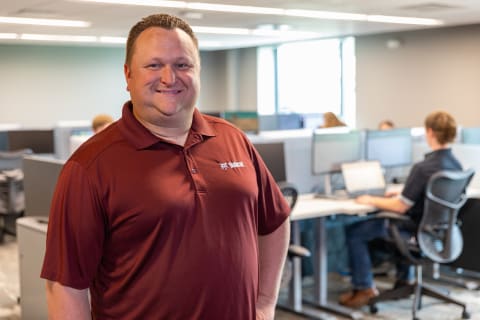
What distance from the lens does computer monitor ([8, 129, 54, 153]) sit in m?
7.00

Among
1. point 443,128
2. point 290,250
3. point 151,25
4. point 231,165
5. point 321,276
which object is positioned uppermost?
point 151,25

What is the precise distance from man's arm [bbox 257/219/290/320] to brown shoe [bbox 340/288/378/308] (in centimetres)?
286

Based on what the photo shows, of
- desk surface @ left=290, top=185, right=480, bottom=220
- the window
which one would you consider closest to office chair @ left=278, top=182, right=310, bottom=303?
desk surface @ left=290, top=185, right=480, bottom=220

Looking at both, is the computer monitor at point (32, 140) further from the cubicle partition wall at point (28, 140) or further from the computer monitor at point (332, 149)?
the computer monitor at point (332, 149)

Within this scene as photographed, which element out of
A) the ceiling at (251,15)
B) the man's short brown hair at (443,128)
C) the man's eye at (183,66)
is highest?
the ceiling at (251,15)

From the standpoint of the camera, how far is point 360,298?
4355 millimetres

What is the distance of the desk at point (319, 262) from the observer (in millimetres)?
4180

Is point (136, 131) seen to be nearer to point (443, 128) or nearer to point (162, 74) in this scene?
point (162, 74)

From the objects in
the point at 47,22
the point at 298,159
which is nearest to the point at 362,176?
the point at 298,159

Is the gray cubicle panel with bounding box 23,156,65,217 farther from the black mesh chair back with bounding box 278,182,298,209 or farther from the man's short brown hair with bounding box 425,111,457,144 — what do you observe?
the man's short brown hair with bounding box 425,111,457,144

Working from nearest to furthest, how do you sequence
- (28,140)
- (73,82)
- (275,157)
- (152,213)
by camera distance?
1. (152,213)
2. (275,157)
3. (28,140)
4. (73,82)

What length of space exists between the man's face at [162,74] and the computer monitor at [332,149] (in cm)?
349

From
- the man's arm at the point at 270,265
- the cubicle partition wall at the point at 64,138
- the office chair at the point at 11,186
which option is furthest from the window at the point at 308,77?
the man's arm at the point at 270,265

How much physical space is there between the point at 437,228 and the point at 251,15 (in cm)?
383
